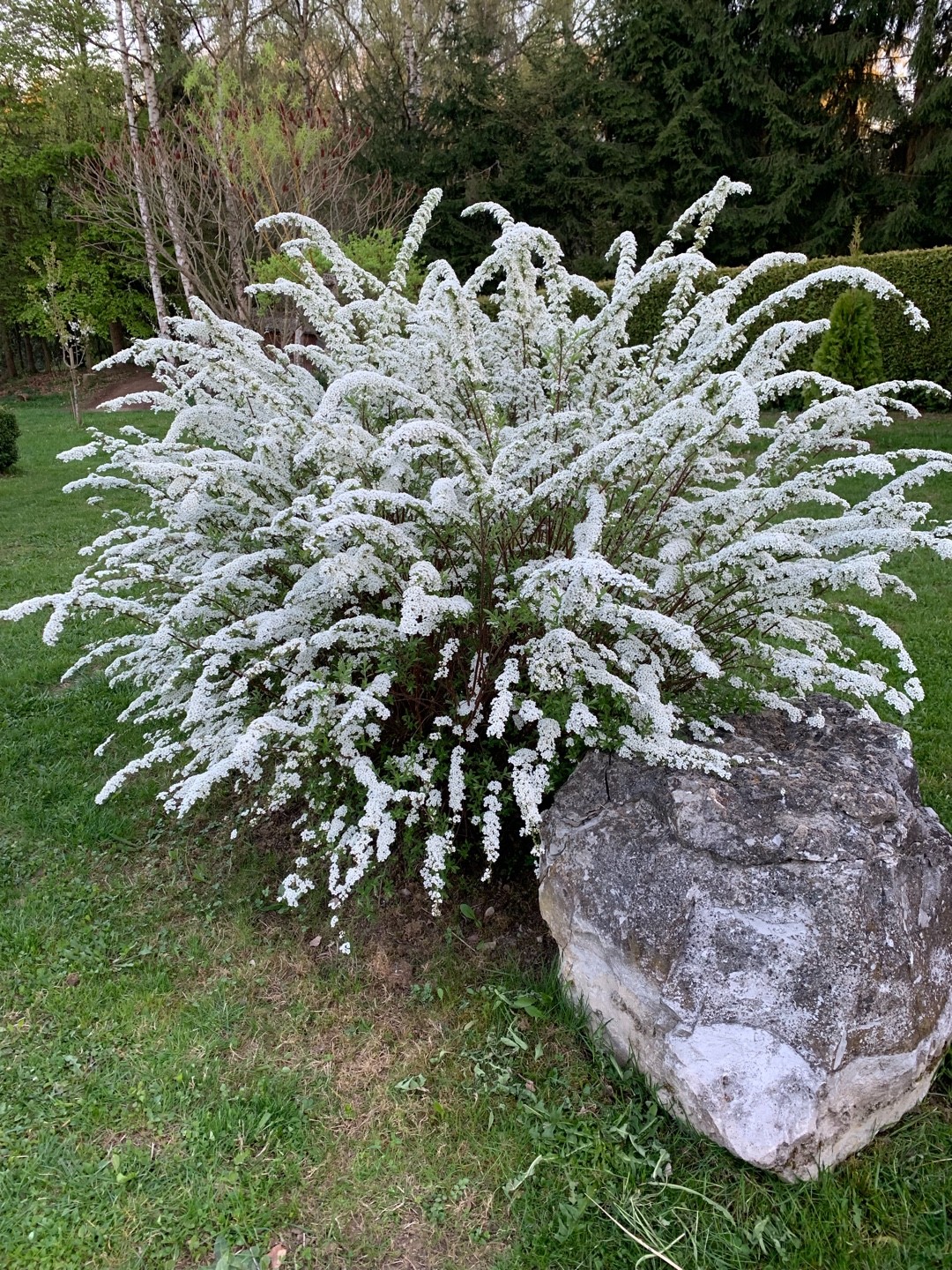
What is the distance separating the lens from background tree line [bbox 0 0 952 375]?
35.3 ft

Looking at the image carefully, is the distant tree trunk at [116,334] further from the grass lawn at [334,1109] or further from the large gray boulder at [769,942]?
the large gray boulder at [769,942]

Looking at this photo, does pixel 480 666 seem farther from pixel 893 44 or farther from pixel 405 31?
pixel 405 31

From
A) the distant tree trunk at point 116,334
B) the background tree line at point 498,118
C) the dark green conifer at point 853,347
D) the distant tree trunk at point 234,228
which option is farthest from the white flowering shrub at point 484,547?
the distant tree trunk at point 116,334

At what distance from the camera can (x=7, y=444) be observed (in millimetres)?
10383

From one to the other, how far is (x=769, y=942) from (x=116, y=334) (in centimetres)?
2573

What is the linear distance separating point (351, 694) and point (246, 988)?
3.20 feet

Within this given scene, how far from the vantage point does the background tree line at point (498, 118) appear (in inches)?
424

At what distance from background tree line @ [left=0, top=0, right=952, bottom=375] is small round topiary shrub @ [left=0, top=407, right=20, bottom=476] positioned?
117 inches

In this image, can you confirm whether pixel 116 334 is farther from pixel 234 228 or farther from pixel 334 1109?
pixel 334 1109

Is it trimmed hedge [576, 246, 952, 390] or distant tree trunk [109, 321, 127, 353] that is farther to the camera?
distant tree trunk [109, 321, 127, 353]

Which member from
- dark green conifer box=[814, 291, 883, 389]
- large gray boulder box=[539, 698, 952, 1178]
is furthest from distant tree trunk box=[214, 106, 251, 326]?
large gray boulder box=[539, 698, 952, 1178]

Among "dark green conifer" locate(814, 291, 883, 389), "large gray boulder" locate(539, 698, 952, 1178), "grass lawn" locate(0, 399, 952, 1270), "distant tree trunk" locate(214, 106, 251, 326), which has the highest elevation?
"distant tree trunk" locate(214, 106, 251, 326)

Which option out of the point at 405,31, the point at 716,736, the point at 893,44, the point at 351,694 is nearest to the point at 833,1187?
the point at 716,736

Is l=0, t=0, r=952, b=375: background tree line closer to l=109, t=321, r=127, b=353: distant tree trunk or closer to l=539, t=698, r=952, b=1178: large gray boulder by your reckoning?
l=109, t=321, r=127, b=353: distant tree trunk
